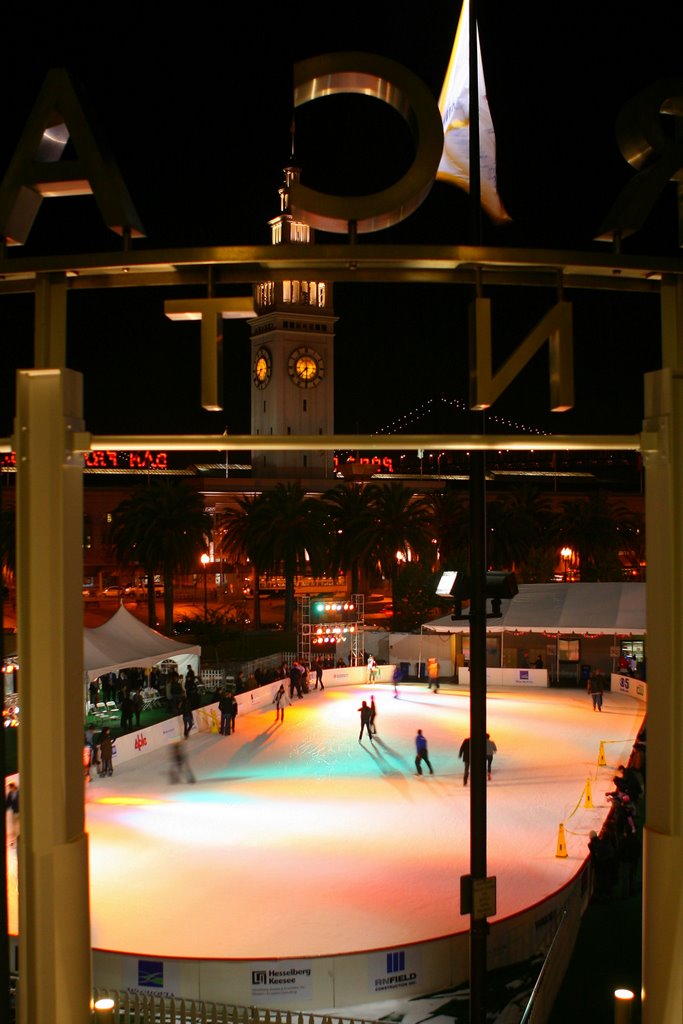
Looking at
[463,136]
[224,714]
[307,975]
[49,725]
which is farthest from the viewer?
[224,714]

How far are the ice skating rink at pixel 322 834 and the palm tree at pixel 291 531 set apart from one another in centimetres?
1703

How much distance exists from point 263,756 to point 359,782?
365cm

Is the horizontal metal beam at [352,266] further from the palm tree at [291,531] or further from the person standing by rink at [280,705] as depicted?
the palm tree at [291,531]

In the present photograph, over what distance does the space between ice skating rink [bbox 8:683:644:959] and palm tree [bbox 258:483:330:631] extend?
17.0 m

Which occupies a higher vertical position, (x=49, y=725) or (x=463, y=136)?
(x=463, y=136)

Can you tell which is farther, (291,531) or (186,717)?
(291,531)

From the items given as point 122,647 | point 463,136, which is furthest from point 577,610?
point 463,136

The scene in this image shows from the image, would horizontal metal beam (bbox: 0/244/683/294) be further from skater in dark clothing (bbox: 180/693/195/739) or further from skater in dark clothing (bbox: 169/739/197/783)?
skater in dark clothing (bbox: 180/693/195/739)

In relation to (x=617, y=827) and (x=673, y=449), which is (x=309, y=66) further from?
(x=617, y=827)

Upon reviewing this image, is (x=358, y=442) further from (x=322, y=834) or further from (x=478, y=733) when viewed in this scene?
(x=322, y=834)

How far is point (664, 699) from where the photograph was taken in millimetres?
5160

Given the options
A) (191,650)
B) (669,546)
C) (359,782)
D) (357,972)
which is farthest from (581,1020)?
(191,650)

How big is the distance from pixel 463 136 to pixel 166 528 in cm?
3838

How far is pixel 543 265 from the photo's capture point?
535cm
